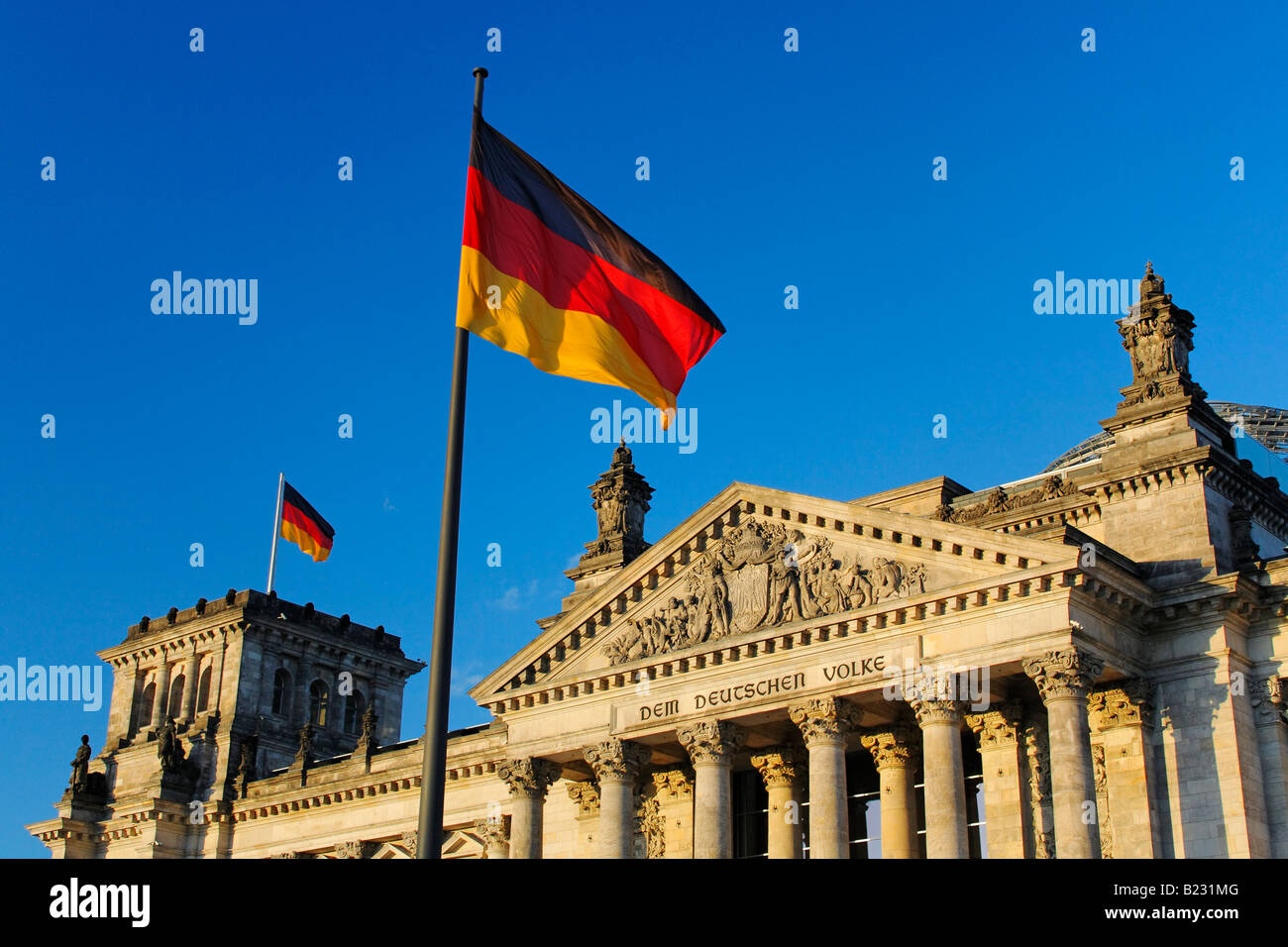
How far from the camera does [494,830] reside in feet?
151

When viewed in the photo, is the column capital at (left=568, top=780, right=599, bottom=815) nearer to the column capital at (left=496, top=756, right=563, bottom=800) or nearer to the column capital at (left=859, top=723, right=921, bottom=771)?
the column capital at (left=496, top=756, right=563, bottom=800)

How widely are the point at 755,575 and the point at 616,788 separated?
278 inches

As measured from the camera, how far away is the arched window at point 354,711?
6456cm

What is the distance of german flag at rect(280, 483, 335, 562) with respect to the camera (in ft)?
193

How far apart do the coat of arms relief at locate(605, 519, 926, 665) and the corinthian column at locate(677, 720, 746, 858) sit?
2.41 metres

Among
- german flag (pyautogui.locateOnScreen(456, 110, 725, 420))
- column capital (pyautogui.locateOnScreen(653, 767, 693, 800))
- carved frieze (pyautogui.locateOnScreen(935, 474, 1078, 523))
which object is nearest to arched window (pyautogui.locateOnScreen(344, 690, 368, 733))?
column capital (pyautogui.locateOnScreen(653, 767, 693, 800))

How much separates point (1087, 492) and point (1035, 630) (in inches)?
279

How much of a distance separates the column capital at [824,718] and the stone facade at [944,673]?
0.19 feet

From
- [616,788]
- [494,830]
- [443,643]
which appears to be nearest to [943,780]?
[616,788]

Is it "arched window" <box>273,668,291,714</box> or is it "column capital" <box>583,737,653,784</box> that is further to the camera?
"arched window" <box>273,668,291,714</box>

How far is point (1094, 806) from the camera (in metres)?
31.0
